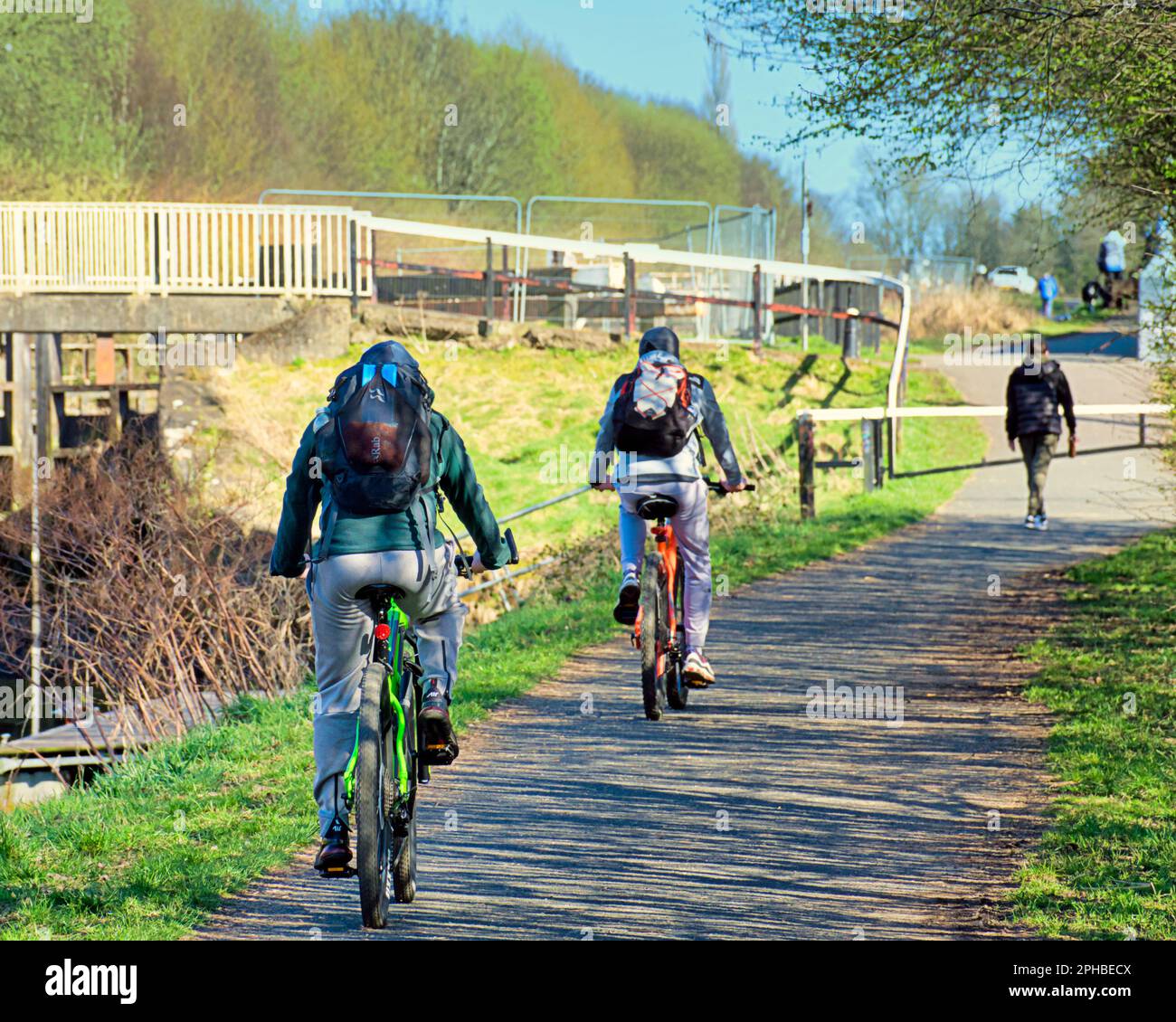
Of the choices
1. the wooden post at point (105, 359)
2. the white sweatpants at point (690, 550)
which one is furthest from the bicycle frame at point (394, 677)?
the wooden post at point (105, 359)

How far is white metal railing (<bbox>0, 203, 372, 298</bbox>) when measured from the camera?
80.8 feet

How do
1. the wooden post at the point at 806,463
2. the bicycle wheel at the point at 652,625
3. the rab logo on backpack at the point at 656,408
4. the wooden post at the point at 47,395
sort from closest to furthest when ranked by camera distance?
the rab logo on backpack at the point at 656,408
the bicycle wheel at the point at 652,625
the wooden post at the point at 806,463
the wooden post at the point at 47,395

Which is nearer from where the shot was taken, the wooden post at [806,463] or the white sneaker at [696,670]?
the white sneaker at [696,670]

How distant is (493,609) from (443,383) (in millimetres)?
8129

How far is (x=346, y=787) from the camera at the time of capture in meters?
5.15

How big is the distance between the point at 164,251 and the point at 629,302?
734 centimetres

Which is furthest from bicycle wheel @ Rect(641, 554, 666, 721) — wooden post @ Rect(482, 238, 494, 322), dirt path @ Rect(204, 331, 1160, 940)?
wooden post @ Rect(482, 238, 494, 322)

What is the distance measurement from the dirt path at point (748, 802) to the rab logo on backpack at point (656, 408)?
152cm

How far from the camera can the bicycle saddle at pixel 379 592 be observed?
5.11 m

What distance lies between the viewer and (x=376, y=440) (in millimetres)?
4973

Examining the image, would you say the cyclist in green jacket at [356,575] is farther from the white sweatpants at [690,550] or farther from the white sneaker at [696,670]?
the white sneaker at [696,670]

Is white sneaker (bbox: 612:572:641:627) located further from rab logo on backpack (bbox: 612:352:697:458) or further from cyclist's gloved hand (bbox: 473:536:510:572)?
cyclist's gloved hand (bbox: 473:536:510:572)

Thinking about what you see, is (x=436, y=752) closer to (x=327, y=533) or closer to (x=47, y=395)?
(x=327, y=533)

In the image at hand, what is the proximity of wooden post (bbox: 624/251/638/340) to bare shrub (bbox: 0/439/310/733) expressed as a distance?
10.6 m
